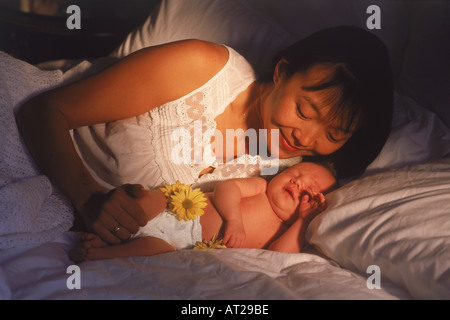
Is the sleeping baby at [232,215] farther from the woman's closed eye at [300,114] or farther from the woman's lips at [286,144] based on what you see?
the woman's closed eye at [300,114]

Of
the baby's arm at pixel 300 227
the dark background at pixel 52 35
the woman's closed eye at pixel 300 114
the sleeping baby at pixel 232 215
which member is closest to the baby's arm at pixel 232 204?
the sleeping baby at pixel 232 215

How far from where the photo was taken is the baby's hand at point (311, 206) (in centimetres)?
98

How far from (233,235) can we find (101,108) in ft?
1.38

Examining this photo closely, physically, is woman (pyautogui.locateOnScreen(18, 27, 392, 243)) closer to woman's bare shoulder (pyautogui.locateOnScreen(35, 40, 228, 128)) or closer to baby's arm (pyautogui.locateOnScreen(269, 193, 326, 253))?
woman's bare shoulder (pyautogui.locateOnScreen(35, 40, 228, 128))

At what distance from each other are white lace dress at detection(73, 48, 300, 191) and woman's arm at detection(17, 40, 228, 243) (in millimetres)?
39

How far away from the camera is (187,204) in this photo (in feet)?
2.86

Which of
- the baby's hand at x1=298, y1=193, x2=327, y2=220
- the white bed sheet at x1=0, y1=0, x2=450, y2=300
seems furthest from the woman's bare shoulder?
the baby's hand at x1=298, y1=193, x2=327, y2=220

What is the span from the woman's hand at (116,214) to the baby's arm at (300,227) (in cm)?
35

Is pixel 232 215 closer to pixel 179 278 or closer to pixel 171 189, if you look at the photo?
pixel 171 189

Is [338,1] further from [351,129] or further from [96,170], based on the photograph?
[96,170]

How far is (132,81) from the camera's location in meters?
0.88

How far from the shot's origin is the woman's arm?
80cm
